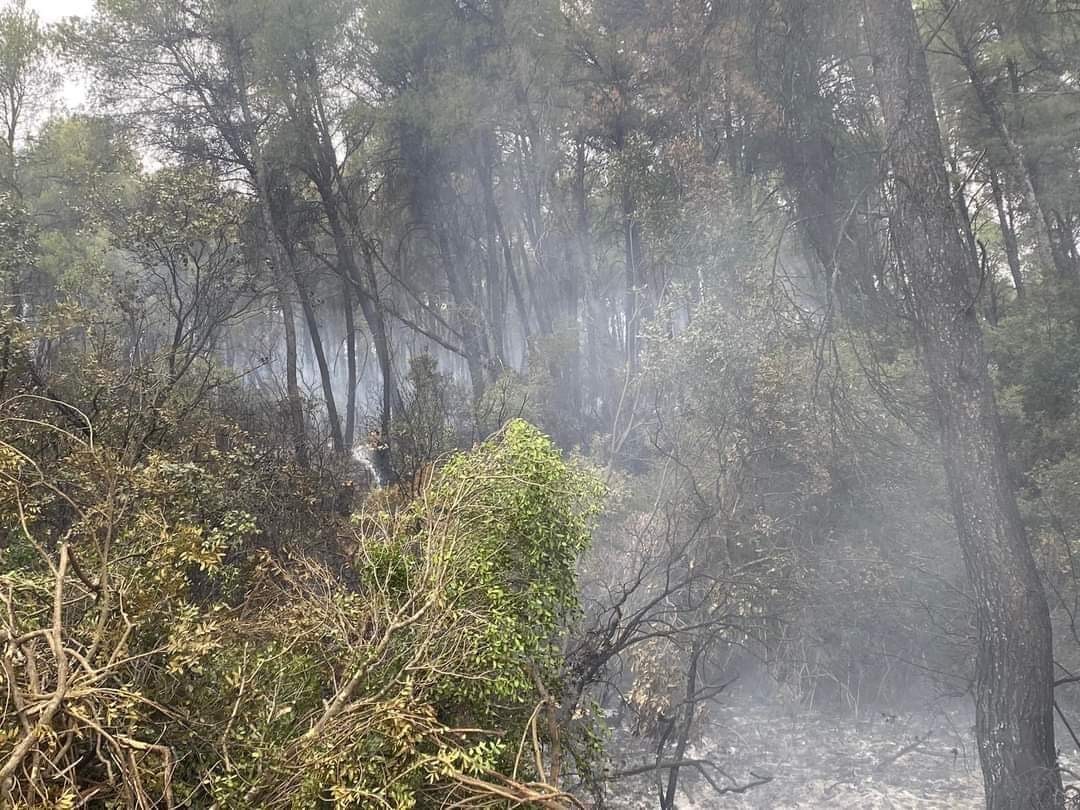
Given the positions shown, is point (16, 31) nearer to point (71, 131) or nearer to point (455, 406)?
point (71, 131)

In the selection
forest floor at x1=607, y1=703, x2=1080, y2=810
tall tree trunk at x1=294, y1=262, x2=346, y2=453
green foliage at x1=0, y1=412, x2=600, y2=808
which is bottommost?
forest floor at x1=607, y1=703, x2=1080, y2=810

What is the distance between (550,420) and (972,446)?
10328 millimetres

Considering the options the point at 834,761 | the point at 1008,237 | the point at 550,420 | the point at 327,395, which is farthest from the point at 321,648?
the point at 1008,237

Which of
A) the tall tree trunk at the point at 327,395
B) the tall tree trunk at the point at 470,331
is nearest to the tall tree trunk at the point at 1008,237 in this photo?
the tall tree trunk at the point at 470,331

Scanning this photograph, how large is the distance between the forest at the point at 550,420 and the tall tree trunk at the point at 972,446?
→ 30 millimetres

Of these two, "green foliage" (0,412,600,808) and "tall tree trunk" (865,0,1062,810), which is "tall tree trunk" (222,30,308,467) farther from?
"tall tree trunk" (865,0,1062,810)

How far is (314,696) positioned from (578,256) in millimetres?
18250

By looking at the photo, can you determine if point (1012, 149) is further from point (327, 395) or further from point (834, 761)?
point (327, 395)

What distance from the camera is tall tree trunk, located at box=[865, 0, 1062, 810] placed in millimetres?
5000

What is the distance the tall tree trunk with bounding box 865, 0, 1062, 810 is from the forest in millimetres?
30

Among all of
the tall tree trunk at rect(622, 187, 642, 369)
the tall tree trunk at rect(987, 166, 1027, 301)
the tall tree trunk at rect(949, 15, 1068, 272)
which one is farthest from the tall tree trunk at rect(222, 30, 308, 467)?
the tall tree trunk at rect(987, 166, 1027, 301)

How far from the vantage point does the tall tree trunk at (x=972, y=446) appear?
5000 millimetres

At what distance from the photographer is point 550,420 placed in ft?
49.5

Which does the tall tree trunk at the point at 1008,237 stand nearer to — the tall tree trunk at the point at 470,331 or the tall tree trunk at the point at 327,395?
the tall tree trunk at the point at 470,331
